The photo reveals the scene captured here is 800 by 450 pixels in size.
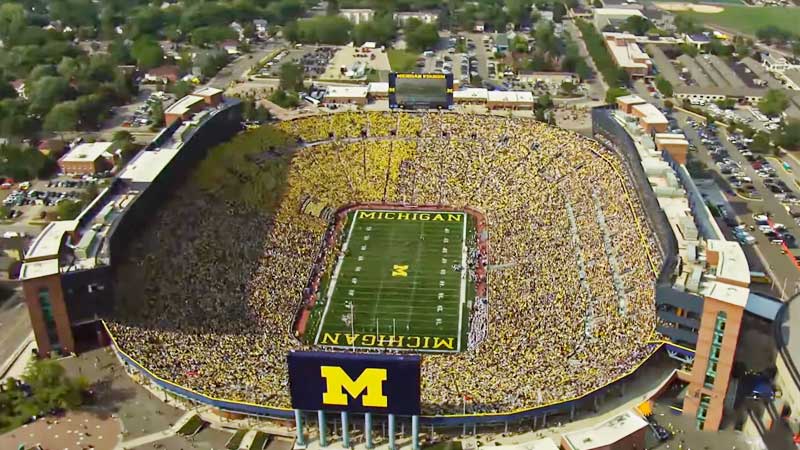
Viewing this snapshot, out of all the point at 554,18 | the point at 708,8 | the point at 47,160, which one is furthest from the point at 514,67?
the point at 708,8

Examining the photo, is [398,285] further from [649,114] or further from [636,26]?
[636,26]

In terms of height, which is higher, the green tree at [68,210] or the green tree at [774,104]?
the green tree at [68,210]

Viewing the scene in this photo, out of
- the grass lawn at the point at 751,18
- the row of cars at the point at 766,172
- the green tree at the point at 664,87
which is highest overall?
the green tree at the point at 664,87

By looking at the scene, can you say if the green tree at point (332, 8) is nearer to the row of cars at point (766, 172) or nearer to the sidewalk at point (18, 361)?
the row of cars at point (766, 172)

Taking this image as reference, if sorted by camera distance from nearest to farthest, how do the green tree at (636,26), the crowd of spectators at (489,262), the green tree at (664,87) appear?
the crowd of spectators at (489,262)
the green tree at (664,87)
the green tree at (636,26)

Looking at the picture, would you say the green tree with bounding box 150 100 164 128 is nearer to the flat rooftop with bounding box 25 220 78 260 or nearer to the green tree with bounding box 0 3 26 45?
the flat rooftop with bounding box 25 220 78 260

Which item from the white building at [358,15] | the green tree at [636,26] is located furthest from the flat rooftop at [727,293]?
the white building at [358,15]

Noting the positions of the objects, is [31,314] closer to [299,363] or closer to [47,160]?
[299,363]
